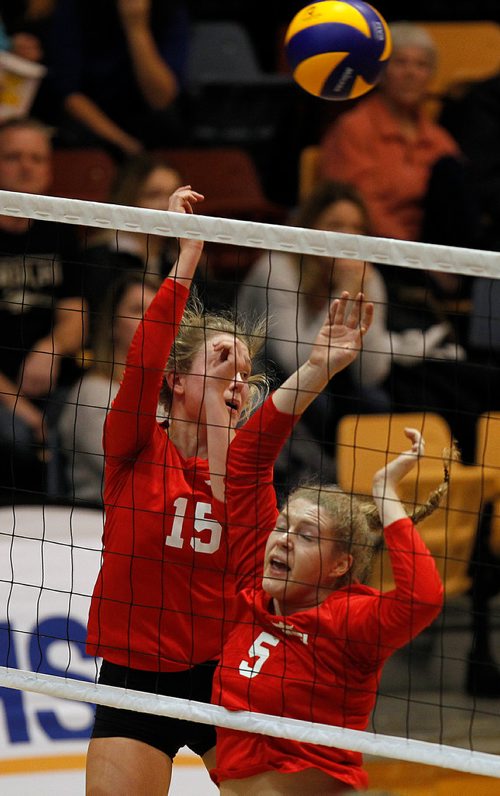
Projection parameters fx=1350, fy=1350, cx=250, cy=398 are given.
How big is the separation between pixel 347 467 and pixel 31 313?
1681 millimetres

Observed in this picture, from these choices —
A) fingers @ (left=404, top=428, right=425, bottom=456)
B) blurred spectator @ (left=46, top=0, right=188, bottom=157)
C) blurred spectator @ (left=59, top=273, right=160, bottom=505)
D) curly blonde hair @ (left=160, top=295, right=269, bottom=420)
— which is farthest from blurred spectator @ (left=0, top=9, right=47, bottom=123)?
fingers @ (left=404, top=428, right=425, bottom=456)

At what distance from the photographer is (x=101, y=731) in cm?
363

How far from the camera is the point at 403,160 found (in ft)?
23.8

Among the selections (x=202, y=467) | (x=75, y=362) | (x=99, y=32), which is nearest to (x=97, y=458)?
(x=75, y=362)

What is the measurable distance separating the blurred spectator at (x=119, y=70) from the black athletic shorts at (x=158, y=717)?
4300 mm

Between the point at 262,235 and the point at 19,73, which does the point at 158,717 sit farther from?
the point at 19,73

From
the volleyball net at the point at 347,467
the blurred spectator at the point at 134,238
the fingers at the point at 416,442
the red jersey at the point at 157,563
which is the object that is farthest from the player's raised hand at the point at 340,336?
the blurred spectator at the point at 134,238

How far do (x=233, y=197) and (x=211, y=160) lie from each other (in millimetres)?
304

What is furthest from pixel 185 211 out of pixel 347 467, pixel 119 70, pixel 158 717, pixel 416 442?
pixel 119 70

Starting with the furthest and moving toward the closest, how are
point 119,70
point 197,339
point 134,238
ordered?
point 119,70
point 134,238
point 197,339

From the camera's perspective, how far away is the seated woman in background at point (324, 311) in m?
6.05

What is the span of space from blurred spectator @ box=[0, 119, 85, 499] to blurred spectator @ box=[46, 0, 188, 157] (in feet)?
3.41

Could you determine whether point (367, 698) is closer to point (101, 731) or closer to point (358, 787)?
point (358, 787)

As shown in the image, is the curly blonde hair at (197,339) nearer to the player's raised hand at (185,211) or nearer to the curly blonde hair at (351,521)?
the player's raised hand at (185,211)
